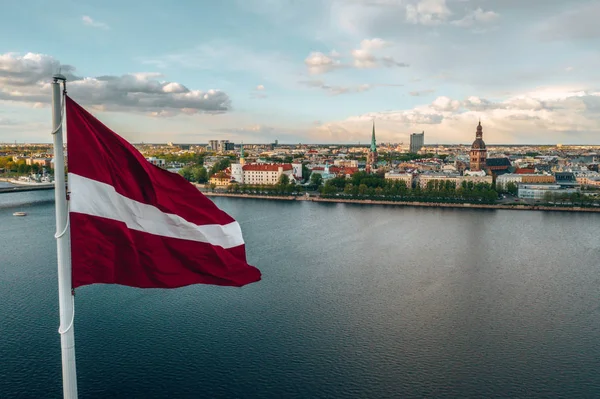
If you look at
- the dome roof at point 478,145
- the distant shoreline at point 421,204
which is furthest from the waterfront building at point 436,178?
the dome roof at point 478,145

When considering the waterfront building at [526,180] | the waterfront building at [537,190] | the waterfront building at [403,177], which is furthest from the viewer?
the waterfront building at [403,177]

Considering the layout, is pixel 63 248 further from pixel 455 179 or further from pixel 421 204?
pixel 455 179

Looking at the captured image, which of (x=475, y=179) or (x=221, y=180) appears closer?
(x=475, y=179)

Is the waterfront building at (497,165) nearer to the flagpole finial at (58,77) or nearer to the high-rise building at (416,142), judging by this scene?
the flagpole finial at (58,77)

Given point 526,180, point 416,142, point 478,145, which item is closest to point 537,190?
point 526,180

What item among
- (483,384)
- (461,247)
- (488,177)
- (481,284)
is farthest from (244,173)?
(483,384)
